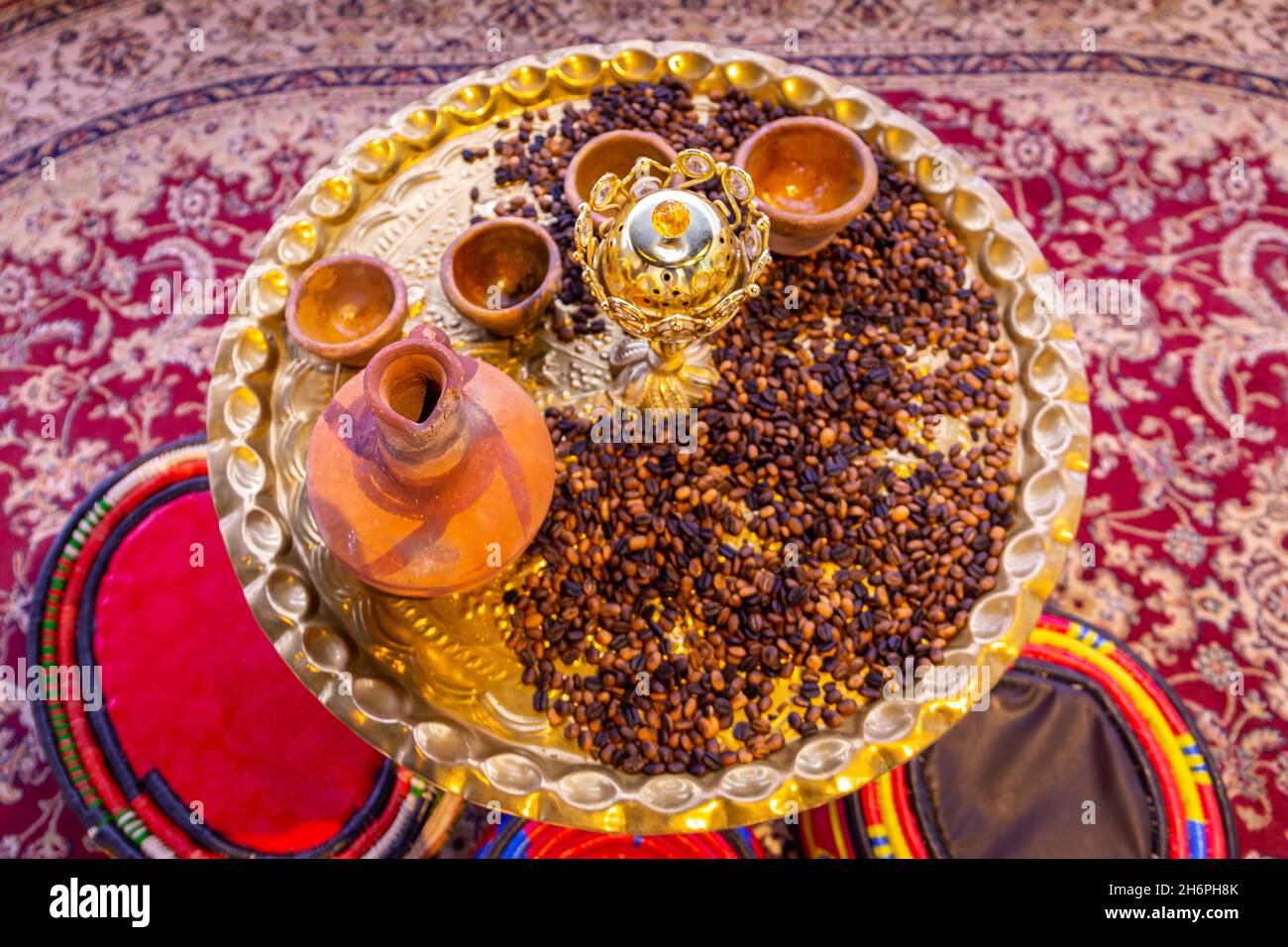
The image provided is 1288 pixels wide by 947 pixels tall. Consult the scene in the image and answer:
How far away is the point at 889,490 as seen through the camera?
1252 mm

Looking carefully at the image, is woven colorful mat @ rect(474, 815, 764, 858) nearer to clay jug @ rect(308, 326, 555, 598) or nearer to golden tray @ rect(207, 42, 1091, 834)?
golden tray @ rect(207, 42, 1091, 834)

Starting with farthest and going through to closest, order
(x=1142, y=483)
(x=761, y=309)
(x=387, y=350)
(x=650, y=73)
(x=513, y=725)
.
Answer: (x=1142, y=483) → (x=650, y=73) → (x=761, y=309) → (x=513, y=725) → (x=387, y=350)

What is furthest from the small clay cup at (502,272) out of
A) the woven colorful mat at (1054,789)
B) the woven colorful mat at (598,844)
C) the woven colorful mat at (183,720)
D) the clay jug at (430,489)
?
the woven colorful mat at (1054,789)

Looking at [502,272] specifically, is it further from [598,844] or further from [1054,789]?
[1054,789]

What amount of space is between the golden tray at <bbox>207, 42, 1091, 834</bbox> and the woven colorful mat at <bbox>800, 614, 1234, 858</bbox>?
321 mm

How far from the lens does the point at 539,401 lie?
1312 millimetres

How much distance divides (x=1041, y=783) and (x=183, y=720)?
133 centimetres

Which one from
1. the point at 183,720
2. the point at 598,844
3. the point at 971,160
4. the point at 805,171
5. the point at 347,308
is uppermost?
the point at 971,160

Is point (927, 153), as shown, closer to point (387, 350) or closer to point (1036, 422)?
point (1036, 422)

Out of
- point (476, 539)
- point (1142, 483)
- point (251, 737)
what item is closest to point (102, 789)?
point (251, 737)

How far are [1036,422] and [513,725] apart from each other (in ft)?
2.72

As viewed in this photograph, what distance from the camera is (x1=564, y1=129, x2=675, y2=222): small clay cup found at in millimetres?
1341

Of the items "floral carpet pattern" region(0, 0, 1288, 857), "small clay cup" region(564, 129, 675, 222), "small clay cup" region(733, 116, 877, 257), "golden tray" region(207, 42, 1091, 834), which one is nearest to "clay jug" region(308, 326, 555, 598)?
"golden tray" region(207, 42, 1091, 834)

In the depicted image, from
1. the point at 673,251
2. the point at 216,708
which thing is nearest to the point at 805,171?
the point at 673,251
